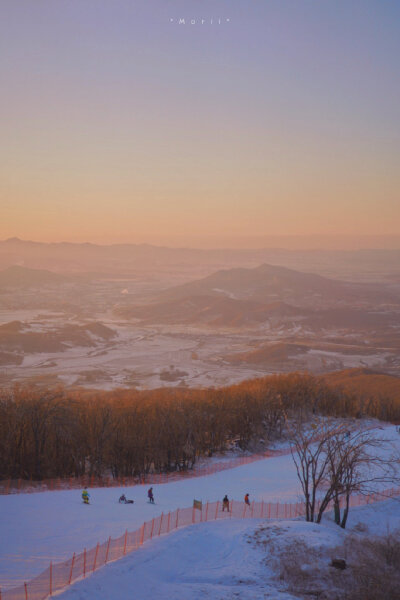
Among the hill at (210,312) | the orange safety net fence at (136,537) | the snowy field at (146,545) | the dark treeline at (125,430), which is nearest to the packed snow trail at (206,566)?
the snowy field at (146,545)

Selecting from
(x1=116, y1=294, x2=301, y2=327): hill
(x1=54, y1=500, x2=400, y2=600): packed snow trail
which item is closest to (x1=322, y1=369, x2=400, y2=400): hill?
(x1=54, y1=500, x2=400, y2=600): packed snow trail

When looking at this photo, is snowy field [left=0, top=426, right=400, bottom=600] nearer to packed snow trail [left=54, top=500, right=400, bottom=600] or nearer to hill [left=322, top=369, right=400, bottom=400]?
packed snow trail [left=54, top=500, right=400, bottom=600]

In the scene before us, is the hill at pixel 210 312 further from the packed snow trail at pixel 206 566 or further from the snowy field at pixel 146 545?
the packed snow trail at pixel 206 566

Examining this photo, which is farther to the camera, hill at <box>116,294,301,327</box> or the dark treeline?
hill at <box>116,294,301,327</box>

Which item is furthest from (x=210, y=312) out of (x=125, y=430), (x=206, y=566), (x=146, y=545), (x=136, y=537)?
(x=206, y=566)

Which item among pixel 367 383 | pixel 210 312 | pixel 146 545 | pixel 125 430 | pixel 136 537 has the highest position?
pixel 146 545

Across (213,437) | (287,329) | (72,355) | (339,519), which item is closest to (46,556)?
(339,519)

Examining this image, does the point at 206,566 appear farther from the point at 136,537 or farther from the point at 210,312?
the point at 210,312
